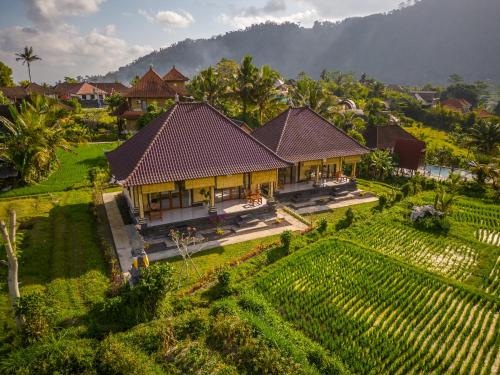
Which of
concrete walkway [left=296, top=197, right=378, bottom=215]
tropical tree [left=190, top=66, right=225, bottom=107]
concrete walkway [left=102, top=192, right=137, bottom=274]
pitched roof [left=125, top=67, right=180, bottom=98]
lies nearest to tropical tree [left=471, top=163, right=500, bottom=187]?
concrete walkway [left=296, top=197, right=378, bottom=215]

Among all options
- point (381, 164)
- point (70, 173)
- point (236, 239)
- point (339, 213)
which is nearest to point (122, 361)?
point (236, 239)

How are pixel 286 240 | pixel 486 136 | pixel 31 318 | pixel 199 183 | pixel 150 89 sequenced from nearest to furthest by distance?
pixel 31 318
pixel 286 240
pixel 199 183
pixel 486 136
pixel 150 89

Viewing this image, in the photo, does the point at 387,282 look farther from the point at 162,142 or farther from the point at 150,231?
the point at 162,142

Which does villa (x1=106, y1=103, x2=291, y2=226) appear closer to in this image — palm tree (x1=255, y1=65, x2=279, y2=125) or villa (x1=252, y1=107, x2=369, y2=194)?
villa (x1=252, y1=107, x2=369, y2=194)

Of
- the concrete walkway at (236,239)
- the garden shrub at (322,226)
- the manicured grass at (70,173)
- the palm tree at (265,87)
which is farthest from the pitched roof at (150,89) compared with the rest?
the garden shrub at (322,226)

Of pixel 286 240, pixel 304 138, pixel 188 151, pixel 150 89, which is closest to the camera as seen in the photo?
pixel 286 240

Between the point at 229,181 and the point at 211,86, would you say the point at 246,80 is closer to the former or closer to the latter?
the point at 211,86

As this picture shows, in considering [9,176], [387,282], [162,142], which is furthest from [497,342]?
[9,176]
